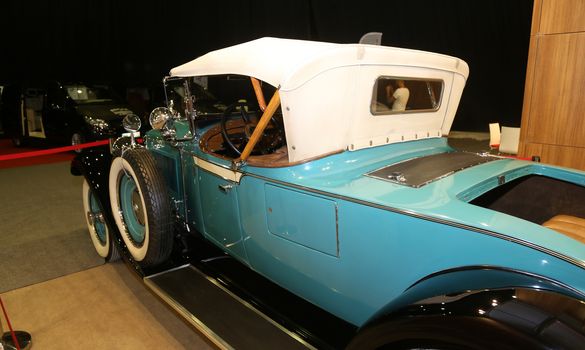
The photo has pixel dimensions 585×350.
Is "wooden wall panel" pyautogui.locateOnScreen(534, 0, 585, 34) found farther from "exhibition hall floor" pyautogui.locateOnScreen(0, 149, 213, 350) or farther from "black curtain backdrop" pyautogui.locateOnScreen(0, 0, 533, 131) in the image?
"black curtain backdrop" pyautogui.locateOnScreen(0, 0, 533, 131)

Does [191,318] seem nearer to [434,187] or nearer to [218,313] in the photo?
[218,313]

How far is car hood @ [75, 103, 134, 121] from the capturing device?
26.5 ft

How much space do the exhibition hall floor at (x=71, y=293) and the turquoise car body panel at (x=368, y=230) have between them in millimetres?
641

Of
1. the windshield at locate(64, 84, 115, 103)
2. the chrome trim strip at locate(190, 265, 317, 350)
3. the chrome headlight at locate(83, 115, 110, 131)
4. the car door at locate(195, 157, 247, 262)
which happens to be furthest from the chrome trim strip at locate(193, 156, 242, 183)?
the windshield at locate(64, 84, 115, 103)

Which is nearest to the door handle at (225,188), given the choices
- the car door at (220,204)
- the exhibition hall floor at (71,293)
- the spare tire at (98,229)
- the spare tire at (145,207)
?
the car door at (220,204)

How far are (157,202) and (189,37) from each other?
10.8 metres

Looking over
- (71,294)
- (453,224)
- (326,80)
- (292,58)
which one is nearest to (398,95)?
(326,80)

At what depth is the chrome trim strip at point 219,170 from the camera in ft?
6.99

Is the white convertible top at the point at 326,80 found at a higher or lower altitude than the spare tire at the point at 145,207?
higher

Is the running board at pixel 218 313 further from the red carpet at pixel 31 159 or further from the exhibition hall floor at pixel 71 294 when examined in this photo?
the red carpet at pixel 31 159

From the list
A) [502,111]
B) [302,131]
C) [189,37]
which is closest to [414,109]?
[302,131]

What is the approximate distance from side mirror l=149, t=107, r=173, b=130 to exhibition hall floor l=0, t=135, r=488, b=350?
3.52ft

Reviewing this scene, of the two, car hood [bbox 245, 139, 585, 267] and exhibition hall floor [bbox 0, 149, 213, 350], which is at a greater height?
car hood [bbox 245, 139, 585, 267]

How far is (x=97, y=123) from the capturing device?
25.7 ft
